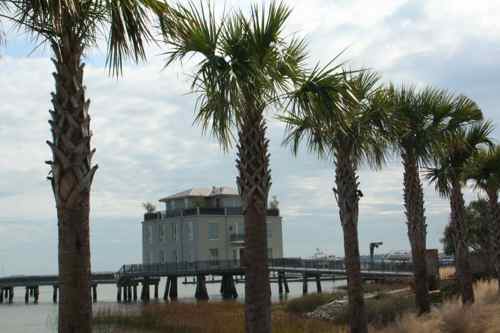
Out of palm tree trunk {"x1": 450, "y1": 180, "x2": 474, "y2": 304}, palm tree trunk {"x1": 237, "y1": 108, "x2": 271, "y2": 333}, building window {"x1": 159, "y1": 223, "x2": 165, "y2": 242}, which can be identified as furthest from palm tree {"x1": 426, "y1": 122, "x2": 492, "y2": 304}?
building window {"x1": 159, "y1": 223, "x2": 165, "y2": 242}

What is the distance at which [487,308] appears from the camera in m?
18.3

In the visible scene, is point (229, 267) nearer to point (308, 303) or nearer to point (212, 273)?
point (212, 273)

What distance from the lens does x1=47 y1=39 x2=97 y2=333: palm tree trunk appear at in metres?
7.99

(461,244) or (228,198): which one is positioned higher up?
(228,198)

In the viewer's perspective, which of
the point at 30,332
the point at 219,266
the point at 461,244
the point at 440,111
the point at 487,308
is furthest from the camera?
the point at 219,266

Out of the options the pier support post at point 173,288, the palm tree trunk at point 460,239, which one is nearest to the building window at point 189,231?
the pier support post at point 173,288

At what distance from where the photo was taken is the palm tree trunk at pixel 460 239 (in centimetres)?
2292

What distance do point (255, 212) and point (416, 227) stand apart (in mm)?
10203

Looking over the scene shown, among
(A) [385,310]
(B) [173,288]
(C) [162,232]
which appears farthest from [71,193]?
(C) [162,232]

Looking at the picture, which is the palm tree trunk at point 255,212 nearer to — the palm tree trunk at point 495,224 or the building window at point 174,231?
the palm tree trunk at point 495,224

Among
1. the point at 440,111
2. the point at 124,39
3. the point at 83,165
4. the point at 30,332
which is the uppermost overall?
the point at 440,111

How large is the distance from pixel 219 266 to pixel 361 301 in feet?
158

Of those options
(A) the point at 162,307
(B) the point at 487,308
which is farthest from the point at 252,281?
(A) the point at 162,307

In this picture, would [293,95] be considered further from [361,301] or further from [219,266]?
[219,266]
